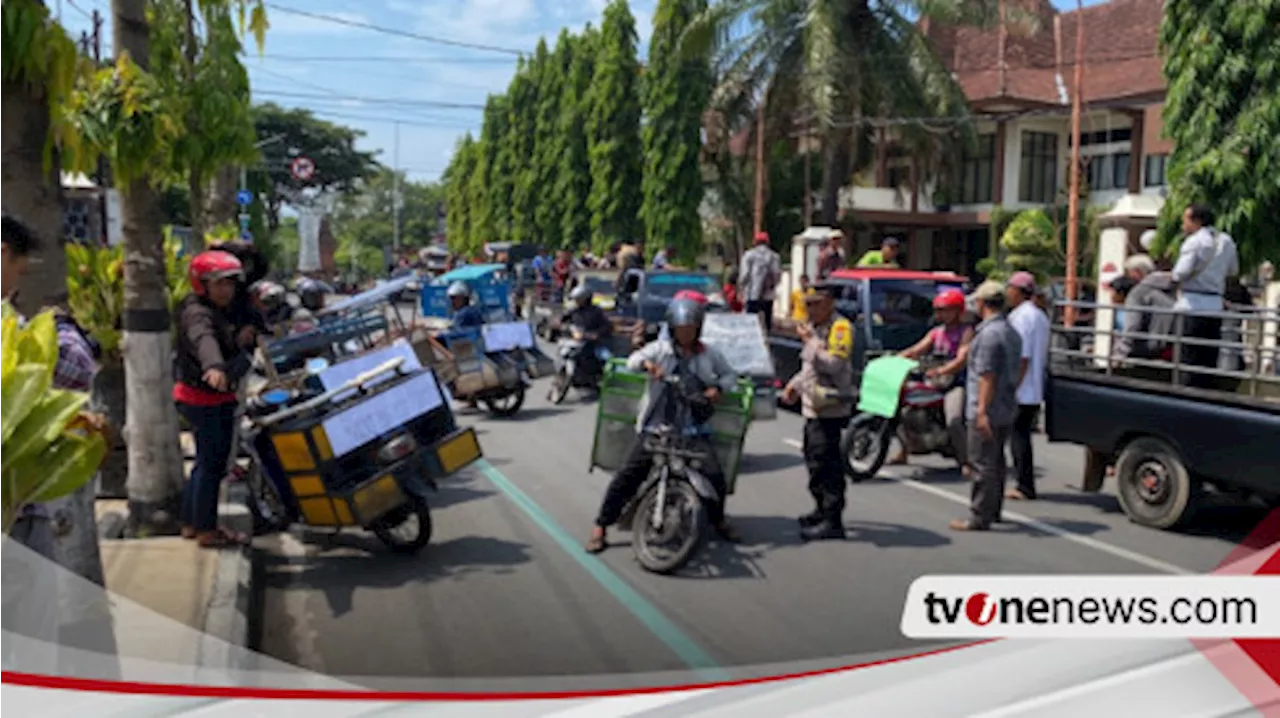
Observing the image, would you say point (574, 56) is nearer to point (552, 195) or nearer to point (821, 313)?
point (552, 195)

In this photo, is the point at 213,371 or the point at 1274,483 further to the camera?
the point at 1274,483

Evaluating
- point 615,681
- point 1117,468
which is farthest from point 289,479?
point 1117,468

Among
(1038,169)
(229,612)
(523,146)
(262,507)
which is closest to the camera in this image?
(229,612)

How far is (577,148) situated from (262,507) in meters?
27.2

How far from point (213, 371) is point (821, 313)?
133 inches

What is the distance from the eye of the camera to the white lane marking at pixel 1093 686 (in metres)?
3.73

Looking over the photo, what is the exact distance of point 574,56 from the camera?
32375 millimetres

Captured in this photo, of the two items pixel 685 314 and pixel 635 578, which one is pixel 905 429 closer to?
pixel 685 314

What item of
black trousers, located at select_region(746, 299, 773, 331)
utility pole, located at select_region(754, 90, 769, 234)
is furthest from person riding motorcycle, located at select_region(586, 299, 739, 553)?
utility pole, located at select_region(754, 90, 769, 234)

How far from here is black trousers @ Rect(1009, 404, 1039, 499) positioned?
24.6 feet

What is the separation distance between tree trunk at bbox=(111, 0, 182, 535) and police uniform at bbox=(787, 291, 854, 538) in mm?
3559

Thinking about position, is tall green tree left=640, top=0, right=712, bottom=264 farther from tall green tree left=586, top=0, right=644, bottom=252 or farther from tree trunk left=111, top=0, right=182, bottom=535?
tree trunk left=111, top=0, right=182, bottom=535

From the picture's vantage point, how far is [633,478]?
6000mm

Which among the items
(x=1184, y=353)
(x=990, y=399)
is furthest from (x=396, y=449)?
(x=1184, y=353)
